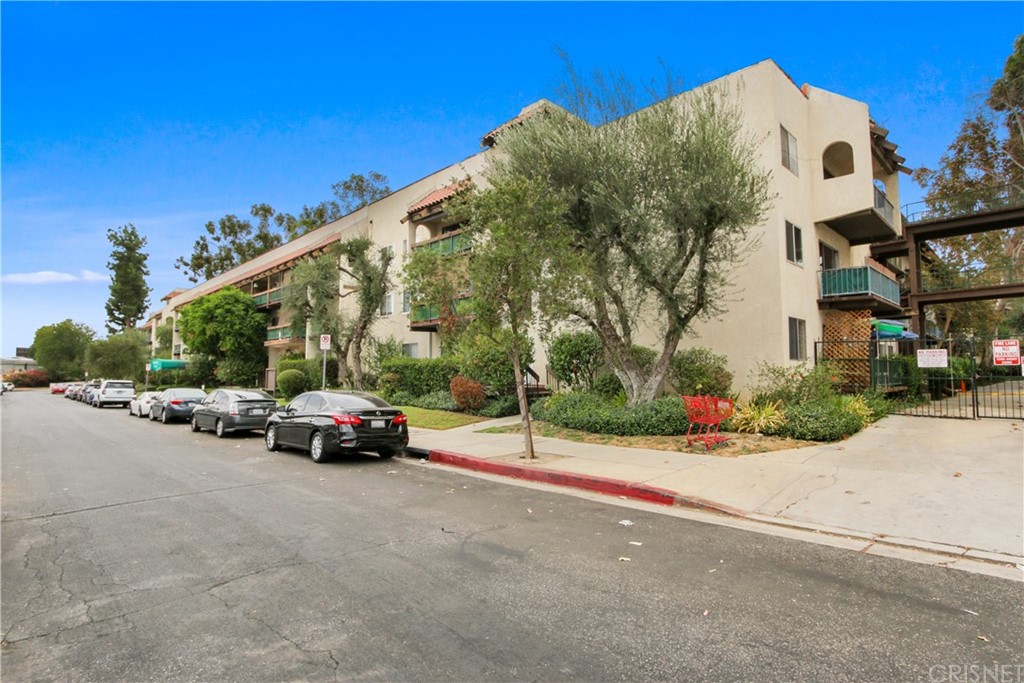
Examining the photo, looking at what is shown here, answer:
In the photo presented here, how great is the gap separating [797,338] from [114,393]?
1475 inches

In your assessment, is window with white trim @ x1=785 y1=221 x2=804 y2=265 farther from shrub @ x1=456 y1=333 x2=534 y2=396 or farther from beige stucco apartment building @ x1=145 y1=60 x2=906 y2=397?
shrub @ x1=456 y1=333 x2=534 y2=396

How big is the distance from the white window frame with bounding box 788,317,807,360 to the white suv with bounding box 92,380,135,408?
36.9 meters

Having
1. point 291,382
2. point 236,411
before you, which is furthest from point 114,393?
point 236,411

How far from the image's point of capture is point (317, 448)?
1114 cm

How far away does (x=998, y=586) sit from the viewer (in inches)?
177

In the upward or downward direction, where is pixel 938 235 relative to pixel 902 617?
upward

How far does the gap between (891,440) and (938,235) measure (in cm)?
1829

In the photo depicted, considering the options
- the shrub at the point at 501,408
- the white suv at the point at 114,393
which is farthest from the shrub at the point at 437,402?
the white suv at the point at 114,393

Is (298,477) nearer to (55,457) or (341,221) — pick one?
(55,457)

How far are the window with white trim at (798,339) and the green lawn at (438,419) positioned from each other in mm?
9502

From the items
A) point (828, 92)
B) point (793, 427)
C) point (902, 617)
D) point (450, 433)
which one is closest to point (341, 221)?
point (450, 433)

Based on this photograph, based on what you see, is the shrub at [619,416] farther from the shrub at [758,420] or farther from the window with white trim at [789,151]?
the window with white trim at [789,151]

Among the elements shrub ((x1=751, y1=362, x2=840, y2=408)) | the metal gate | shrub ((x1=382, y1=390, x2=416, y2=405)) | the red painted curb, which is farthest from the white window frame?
shrub ((x1=382, y1=390, x2=416, y2=405))

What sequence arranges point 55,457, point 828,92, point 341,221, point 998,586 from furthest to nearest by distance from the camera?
point 341,221, point 828,92, point 55,457, point 998,586
